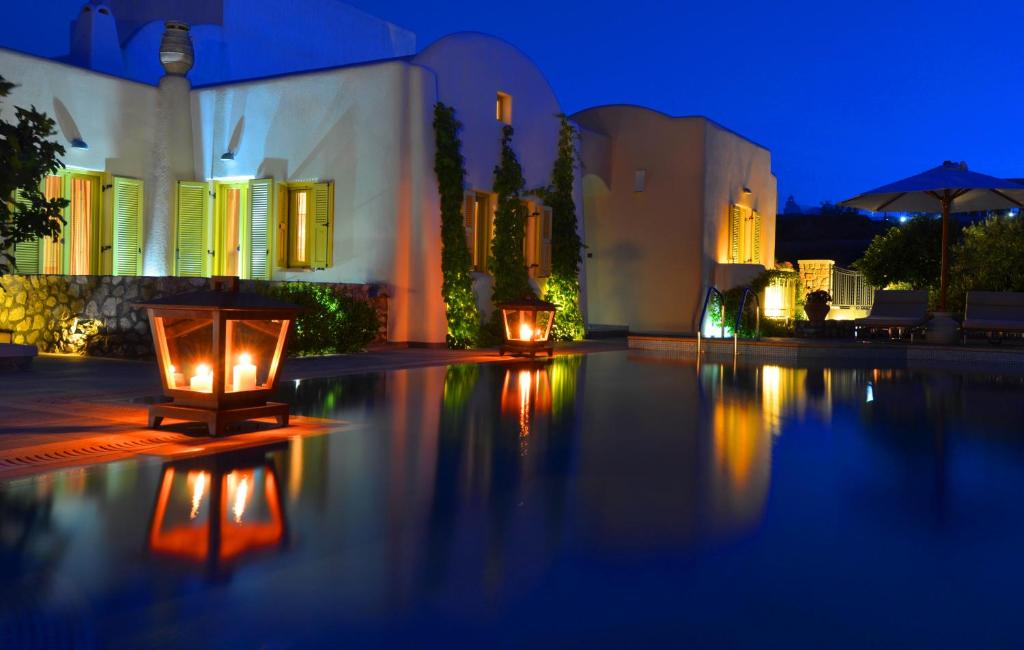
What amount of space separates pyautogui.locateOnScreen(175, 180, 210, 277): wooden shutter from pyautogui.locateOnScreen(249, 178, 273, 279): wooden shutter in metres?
0.94

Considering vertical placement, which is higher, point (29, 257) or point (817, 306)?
point (29, 257)

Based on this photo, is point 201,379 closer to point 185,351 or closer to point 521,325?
point 185,351

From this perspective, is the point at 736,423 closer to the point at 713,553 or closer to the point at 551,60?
the point at 713,553

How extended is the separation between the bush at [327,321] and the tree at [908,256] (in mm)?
16187

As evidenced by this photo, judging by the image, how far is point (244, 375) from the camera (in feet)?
19.8

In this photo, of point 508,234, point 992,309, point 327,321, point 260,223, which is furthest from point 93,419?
point 992,309

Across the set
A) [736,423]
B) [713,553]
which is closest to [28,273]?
[736,423]

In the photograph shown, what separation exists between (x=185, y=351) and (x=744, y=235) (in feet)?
57.4

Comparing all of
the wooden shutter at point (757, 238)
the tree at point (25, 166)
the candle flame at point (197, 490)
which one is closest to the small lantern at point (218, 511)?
the candle flame at point (197, 490)

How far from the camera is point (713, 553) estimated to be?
344cm

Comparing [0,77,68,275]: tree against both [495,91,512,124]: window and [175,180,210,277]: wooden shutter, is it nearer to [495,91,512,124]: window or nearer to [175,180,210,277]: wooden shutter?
[175,180,210,277]: wooden shutter

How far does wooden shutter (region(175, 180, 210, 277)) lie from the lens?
587 inches

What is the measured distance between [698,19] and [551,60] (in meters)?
12.8

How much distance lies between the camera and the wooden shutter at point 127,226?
46.7 feet
